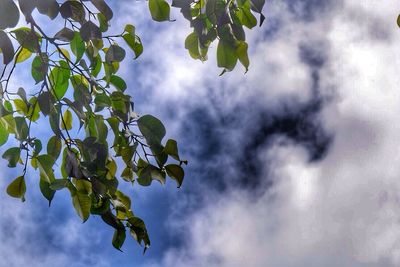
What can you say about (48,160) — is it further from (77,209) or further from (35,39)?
(35,39)

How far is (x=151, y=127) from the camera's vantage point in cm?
137

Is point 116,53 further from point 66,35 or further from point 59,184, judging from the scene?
point 59,184

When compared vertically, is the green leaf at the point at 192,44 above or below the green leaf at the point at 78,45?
below

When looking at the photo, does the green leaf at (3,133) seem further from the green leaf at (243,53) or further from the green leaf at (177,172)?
the green leaf at (243,53)

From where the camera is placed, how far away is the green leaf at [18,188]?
1.44 meters

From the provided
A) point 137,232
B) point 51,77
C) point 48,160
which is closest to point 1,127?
point 51,77

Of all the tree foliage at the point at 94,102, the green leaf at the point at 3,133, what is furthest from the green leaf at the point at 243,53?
the green leaf at the point at 3,133

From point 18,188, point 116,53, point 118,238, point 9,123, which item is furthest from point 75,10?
point 118,238

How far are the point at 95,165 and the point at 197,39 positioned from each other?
421 millimetres

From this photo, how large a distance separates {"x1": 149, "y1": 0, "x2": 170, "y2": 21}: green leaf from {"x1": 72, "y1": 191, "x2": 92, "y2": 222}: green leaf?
1.67ft

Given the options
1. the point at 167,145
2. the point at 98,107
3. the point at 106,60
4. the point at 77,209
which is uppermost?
the point at 106,60

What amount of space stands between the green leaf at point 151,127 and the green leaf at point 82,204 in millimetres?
228

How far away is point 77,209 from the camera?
4.50ft

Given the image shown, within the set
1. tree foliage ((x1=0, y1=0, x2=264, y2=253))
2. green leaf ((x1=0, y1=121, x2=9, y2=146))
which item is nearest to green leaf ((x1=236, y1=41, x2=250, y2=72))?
tree foliage ((x1=0, y1=0, x2=264, y2=253))
